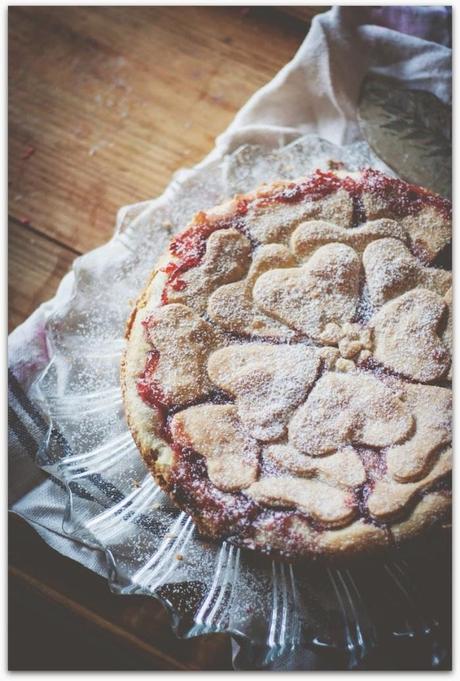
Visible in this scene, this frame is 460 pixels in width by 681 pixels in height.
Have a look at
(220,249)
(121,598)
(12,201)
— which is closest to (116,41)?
(12,201)

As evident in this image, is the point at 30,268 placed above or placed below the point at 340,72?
below

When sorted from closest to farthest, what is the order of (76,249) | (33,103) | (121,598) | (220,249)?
(220,249), (121,598), (76,249), (33,103)

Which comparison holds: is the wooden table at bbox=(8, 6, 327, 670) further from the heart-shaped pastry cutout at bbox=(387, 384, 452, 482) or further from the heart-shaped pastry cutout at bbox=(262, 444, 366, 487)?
the heart-shaped pastry cutout at bbox=(387, 384, 452, 482)

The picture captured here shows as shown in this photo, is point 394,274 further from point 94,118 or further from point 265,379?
point 94,118

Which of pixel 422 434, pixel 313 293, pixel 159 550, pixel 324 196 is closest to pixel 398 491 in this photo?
pixel 422 434

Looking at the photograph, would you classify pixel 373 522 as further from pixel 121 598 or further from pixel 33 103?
pixel 33 103

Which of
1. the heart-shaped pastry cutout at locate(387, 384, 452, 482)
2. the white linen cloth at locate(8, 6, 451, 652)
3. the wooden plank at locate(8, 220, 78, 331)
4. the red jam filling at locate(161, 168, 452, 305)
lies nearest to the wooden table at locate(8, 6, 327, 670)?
the wooden plank at locate(8, 220, 78, 331)
